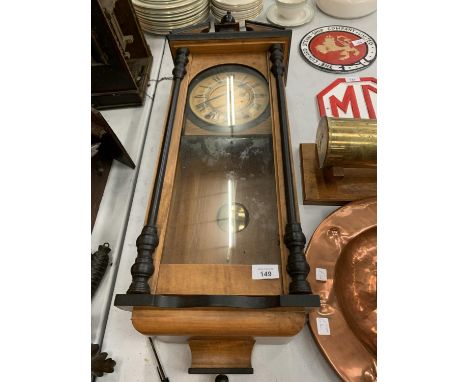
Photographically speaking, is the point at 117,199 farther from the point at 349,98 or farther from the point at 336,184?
the point at 349,98

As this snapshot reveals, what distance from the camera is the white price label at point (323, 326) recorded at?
82cm

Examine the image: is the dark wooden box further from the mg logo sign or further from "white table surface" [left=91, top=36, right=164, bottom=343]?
the mg logo sign

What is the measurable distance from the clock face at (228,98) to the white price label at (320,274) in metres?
0.48

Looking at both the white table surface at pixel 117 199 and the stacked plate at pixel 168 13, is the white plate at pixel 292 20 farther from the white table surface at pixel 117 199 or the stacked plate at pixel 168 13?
the white table surface at pixel 117 199

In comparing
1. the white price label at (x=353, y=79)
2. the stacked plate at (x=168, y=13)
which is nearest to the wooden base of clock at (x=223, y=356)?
the white price label at (x=353, y=79)

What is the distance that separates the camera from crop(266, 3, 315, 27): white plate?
170cm

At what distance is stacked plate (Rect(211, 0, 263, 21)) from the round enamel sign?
0.97ft

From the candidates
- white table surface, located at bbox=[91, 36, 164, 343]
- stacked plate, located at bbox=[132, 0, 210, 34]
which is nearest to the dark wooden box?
white table surface, located at bbox=[91, 36, 164, 343]

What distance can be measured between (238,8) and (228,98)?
797 mm

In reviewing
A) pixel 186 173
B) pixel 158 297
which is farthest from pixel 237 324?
pixel 186 173

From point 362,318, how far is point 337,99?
2.89 feet

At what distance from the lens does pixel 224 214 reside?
3.06 feet

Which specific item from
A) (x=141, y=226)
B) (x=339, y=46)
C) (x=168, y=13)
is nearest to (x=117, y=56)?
(x=168, y=13)

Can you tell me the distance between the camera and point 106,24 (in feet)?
3.83
